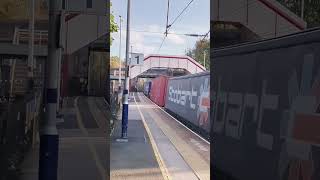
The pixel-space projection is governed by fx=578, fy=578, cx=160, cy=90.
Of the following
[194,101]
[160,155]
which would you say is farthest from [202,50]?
[194,101]

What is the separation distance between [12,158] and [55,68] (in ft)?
3.28

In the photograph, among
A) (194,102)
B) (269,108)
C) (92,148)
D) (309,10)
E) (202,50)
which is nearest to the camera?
(309,10)

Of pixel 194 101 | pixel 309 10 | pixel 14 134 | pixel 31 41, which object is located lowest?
pixel 14 134

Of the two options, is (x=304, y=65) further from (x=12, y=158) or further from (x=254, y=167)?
(x=12, y=158)

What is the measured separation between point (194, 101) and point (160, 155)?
197 inches

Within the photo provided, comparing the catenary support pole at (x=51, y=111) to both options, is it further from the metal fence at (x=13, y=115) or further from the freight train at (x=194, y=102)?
the freight train at (x=194, y=102)

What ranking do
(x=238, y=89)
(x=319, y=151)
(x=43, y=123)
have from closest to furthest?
1. (x=319, y=151)
2. (x=238, y=89)
3. (x=43, y=123)

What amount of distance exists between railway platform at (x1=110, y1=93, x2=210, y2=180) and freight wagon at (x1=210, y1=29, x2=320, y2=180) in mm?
4350

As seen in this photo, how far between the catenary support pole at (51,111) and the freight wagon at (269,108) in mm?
1644

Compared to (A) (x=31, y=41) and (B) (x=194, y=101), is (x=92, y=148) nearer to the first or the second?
(A) (x=31, y=41)

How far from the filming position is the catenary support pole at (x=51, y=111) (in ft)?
19.0

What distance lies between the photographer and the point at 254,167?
174 inches

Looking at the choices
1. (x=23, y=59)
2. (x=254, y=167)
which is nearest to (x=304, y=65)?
(x=254, y=167)

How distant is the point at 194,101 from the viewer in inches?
670
